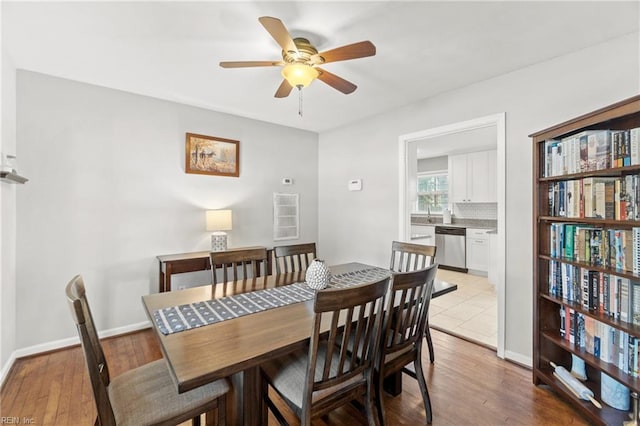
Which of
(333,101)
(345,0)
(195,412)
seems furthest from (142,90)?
(195,412)

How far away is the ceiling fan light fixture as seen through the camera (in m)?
1.92

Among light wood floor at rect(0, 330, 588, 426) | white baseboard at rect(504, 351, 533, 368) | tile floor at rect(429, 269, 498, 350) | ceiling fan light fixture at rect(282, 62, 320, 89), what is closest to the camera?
light wood floor at rect(0, 330, 588, 426)

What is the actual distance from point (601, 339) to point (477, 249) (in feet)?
12.6

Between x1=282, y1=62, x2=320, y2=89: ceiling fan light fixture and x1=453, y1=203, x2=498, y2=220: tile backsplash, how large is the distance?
511 cm

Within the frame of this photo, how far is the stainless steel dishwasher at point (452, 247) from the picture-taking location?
5.66 m

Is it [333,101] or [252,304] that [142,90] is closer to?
[333,101]

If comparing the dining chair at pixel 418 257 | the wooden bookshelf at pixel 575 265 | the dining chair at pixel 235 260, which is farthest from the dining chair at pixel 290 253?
the wooden bookshelf at pixel 575 265

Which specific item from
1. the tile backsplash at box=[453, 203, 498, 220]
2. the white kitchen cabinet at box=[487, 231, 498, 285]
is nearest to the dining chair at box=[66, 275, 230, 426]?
the white kitchen cabinet at box=[487, 231, 498, 285]

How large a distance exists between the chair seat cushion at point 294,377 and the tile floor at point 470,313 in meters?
2.04

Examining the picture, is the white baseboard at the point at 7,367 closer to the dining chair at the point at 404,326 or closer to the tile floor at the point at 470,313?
the dining chair at the point at 404,326

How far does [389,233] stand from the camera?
3623 mm

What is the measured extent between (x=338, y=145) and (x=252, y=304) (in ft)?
10.4

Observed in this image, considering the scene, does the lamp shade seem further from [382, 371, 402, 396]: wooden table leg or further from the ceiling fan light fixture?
[382, 371, 402, 396]: wooden table leg

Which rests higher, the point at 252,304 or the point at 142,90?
the point at 142,90
